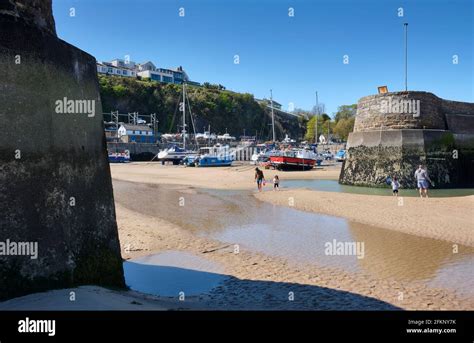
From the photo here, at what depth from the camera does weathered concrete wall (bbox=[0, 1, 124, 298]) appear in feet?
15.6

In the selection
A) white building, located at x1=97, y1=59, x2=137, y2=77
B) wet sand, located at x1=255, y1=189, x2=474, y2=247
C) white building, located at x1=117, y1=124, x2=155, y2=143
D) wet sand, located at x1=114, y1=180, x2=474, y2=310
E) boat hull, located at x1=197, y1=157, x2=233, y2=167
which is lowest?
wet sand, located at x1=114, y1=180, x2=474, y2=310

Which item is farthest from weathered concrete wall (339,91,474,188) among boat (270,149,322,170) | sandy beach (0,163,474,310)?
boat (270,149,322,170)

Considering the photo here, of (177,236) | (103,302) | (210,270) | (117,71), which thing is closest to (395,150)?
(177,236)

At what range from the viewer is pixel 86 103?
6.48m

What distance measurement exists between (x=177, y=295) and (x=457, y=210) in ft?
43.5

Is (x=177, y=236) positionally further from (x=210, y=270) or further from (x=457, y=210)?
(x=457, y=210)

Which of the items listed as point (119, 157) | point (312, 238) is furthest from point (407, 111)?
point (119, 157)

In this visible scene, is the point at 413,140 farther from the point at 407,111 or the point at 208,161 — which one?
the point at 208,161

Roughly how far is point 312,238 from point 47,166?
29.1 ft

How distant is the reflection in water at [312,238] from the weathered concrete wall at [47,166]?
5.47 m

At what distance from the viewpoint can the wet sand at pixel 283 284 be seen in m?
6.73

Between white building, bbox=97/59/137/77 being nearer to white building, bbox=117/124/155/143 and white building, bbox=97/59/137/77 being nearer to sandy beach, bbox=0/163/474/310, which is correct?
white building, bbox=117/124/155/143

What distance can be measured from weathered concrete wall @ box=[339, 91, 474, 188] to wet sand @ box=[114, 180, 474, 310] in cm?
1710

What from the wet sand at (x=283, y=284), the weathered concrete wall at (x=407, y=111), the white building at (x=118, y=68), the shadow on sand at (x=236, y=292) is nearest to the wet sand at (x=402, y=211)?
the wet sand at (x=283, y=284)
